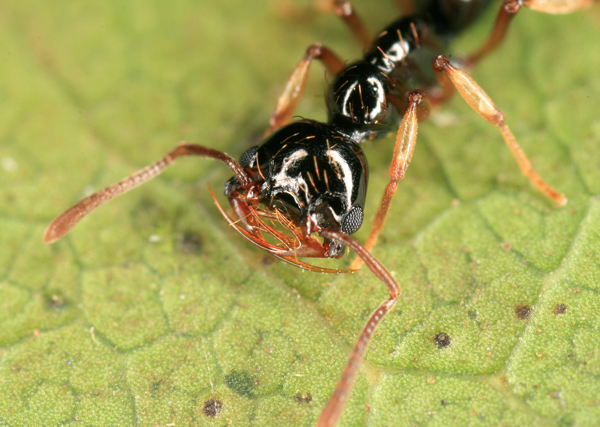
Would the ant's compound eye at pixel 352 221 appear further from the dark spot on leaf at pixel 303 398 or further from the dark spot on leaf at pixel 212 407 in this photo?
the dark spot on leaf at pixel 212 407

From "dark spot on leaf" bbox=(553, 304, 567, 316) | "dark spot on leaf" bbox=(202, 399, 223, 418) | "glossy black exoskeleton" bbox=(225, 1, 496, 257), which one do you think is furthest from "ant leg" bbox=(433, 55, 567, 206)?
"dark spot on leaf" bbox=(202, 399, 223, 418)

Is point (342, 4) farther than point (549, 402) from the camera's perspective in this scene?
Yes

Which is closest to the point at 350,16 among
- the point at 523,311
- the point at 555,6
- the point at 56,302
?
the point at 555,6

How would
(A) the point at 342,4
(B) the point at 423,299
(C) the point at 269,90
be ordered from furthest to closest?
(C) the point at 269,90
(A) the point at 342,4
(B) the point at 423,299

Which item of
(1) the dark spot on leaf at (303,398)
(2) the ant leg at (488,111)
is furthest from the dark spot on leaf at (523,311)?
(1) the dark spot on leaf at (303,398)

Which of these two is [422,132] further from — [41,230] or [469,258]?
[41,230]

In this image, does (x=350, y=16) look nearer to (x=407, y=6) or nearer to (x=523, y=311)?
(x=407, y=6)

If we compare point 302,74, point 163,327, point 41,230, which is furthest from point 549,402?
point 41,230
